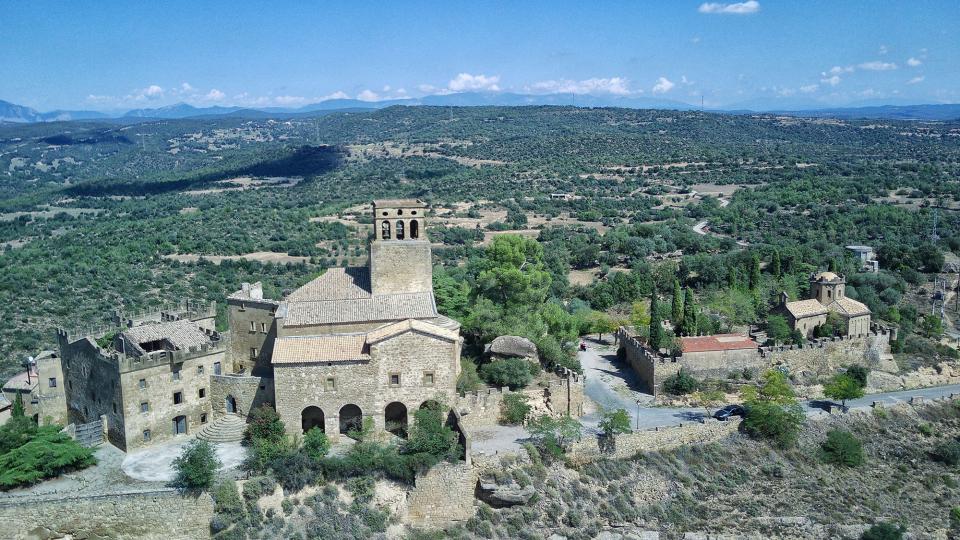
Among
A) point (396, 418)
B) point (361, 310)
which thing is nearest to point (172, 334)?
point (361, 310)

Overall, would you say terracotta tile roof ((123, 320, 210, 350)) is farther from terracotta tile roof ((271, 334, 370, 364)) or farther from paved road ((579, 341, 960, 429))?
paved road ((579, 341, 960, 429))

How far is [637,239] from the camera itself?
7450 cm

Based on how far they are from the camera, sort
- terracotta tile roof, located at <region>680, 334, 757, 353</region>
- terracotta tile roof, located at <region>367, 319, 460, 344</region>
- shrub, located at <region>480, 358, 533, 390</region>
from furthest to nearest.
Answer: terracotta tile roof, located at <region>680, 334, 757, 353</region> < shrub, located at <region>480, 358, 533, 390</region> < terracotta tile roof, located at <region>367, 319, 460, 344</region>

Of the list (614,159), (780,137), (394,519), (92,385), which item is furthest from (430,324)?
(780,137)

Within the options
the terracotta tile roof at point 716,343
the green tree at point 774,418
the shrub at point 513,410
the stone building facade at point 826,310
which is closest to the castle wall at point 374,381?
the shrub at point 513,410

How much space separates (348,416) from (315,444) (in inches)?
104

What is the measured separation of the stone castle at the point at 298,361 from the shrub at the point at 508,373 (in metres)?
2.95

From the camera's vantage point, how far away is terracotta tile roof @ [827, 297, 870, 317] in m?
44.3

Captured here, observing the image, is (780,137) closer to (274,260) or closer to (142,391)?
(274,260)

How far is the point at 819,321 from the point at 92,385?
37124 mm

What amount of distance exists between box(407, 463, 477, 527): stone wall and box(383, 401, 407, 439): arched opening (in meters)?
2.59

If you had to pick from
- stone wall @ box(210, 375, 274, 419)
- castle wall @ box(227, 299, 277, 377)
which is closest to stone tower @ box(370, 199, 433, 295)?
castle wall @ box(227, 299, 277, 377)

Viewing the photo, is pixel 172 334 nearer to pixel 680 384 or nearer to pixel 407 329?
pixel 407 329

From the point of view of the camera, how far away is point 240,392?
31500 millimetres
